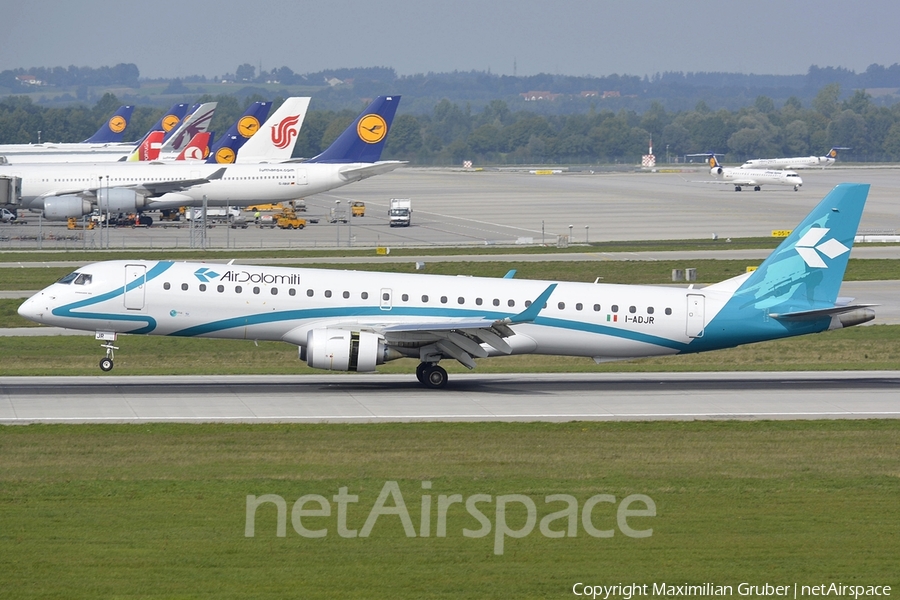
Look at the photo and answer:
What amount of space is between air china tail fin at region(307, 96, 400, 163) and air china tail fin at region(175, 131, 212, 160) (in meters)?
24.3

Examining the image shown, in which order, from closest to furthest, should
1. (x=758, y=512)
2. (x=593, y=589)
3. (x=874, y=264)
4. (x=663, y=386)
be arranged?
(x=593, y=589), (x=758, y=512), (x=663, y=386), (x=874, y=264)

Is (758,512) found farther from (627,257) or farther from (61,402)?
(627,257)

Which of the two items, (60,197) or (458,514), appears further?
(60,197)

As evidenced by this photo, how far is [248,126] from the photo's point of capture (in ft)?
456

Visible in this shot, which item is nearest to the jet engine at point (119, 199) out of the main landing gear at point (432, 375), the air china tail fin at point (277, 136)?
the air china tail fin at point (277, 136)

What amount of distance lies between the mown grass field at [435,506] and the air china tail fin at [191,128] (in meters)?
116

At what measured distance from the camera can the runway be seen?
34750 millimetres

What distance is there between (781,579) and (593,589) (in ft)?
10.1

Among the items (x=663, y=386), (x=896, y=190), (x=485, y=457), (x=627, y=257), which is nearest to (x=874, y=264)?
(x=627, y=257)

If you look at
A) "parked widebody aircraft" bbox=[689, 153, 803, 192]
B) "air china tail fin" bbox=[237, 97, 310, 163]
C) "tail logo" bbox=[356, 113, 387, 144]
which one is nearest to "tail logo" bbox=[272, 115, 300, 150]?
"air china tail fin" bbox=[237, 97, 310, 163]

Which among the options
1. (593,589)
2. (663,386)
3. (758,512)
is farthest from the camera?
(663,386)

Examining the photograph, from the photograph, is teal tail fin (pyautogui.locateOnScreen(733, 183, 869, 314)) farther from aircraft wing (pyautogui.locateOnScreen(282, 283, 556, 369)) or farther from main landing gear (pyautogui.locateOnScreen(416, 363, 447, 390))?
main landing gear (pyautogui.locateOnScreen(416, 363, 447, 390))

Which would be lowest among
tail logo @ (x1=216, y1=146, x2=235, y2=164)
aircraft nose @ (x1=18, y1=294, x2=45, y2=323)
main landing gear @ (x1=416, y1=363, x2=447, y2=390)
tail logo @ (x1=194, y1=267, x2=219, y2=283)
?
main landing gear @ (x1=416, y1=363, x2=447, y2=390)

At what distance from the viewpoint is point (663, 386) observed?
41.6 meters
